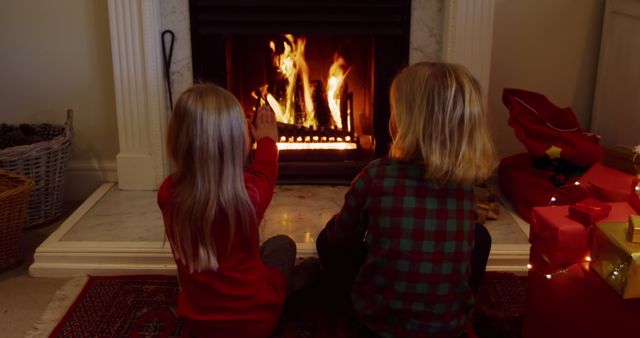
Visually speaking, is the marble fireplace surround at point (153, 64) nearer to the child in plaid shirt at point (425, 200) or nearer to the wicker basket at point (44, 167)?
the wicker basket at point (44, 167)

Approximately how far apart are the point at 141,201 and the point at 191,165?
3.53 ft

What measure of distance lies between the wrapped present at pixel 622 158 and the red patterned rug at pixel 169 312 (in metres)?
0.44

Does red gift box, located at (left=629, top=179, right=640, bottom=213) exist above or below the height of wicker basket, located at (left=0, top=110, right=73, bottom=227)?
above

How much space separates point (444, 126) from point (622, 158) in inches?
32.6

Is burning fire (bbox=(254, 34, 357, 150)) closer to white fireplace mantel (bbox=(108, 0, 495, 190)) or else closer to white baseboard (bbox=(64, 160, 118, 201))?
white fireplace mantel (bbox=(108, 0, 495, 190))

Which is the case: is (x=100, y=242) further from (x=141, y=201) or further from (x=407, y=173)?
(x=407, y=173)

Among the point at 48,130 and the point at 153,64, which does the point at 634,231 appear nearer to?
the point at 153,64

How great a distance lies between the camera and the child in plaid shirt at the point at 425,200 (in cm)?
138

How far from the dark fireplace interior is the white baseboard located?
584 millimetres

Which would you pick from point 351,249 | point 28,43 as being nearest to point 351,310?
point 351,249

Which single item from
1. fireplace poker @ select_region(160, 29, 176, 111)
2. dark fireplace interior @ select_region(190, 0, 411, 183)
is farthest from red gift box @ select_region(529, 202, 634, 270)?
fireplace poker @ select_region(160, 29, 176, 111)

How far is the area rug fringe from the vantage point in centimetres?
175

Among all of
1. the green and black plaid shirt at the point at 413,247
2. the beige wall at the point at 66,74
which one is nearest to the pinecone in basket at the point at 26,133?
the beige wall at the point at 66,74

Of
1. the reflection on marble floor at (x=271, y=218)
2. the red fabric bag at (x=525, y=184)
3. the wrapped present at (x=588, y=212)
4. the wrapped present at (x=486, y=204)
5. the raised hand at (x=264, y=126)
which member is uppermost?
the raised hand at (x=264, y=126)
